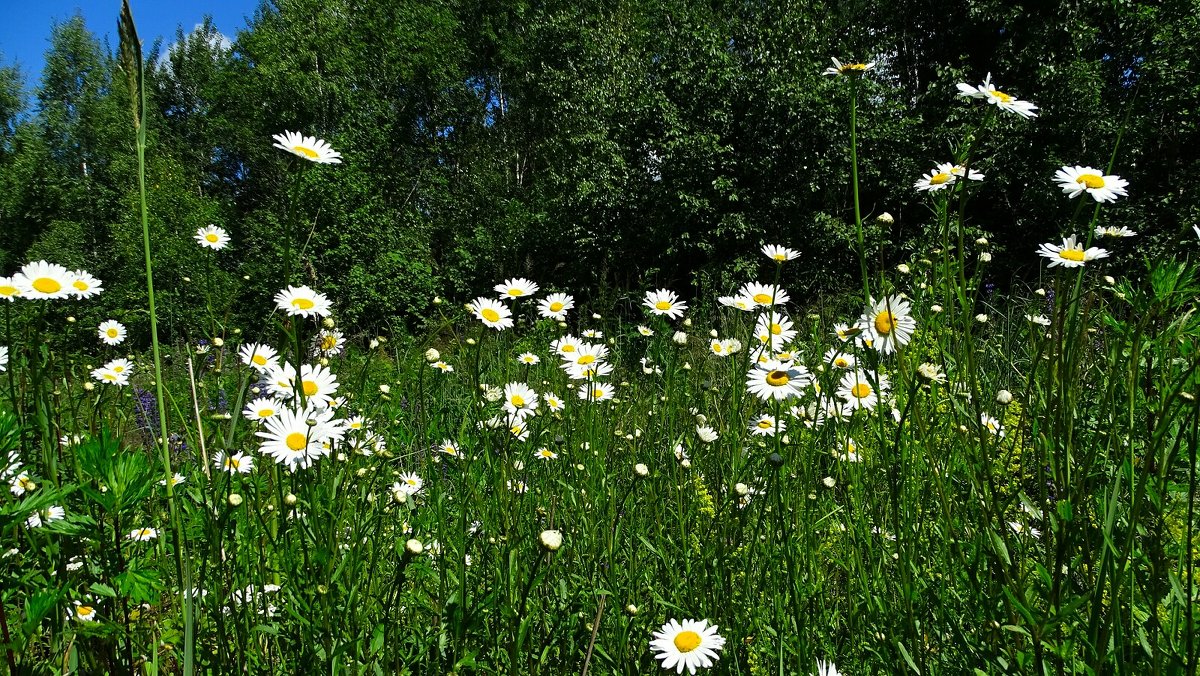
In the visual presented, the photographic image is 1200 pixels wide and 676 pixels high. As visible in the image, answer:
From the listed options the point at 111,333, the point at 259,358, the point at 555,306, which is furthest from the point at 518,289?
the point at 111,333

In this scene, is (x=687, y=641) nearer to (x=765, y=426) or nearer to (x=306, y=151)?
(x=765, y=426)

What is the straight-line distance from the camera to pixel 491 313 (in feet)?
6.00

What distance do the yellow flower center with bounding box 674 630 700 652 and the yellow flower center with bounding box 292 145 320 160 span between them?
3.25 feet

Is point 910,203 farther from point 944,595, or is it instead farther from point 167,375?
point 944,595

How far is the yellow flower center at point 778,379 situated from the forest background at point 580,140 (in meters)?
3.33

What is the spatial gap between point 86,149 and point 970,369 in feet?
93.5

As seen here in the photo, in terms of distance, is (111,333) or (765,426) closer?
(765,426)

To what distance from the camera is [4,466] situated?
33.6 inches

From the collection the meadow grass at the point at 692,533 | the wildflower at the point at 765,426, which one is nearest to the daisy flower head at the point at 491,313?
the meadow grass at the point at 692,533

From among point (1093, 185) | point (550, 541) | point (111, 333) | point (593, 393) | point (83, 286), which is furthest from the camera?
point (111, 333)

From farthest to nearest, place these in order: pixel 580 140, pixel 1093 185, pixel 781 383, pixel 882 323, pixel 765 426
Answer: pixel 580 140 < pixel 765 426 < pixel 781 383 < pixel 882 323 < pixel 1093 185

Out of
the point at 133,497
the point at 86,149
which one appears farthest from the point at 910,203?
the point at 86,149

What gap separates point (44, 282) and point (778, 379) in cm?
152

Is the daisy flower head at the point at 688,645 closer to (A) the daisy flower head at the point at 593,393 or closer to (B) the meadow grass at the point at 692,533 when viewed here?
(B) the meadow grass at the point at 692,533
